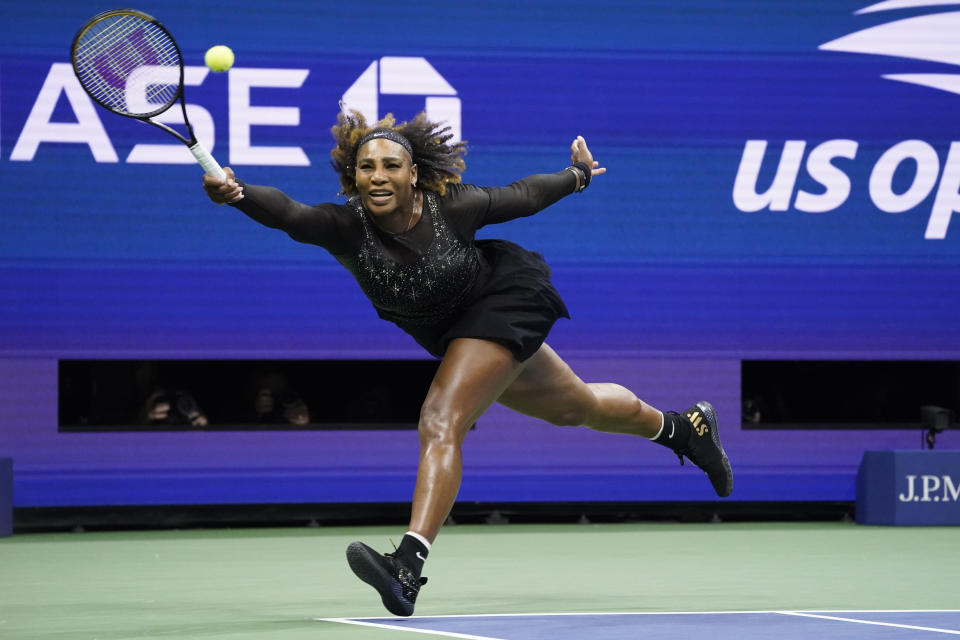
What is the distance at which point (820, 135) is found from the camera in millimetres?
9867

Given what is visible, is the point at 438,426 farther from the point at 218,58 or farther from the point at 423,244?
the point at 218,58

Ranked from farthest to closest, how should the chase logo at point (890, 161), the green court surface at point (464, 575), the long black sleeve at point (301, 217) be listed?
the chase logo at point (890, 161) → the green court surface at point (464, 575) → the long black sleeve at point (301, 217)

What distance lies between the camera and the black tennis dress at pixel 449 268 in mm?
5195

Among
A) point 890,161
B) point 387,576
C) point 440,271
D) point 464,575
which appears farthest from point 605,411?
point 890,161

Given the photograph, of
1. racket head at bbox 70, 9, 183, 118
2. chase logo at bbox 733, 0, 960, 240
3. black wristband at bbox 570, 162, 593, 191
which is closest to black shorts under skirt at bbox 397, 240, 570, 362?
black wristband at bbox 570, 162, 593, 191

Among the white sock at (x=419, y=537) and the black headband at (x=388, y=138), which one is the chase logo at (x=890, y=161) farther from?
the white sock at (x=419, y=537)

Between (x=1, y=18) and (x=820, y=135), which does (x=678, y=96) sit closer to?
(x=820, y=135)

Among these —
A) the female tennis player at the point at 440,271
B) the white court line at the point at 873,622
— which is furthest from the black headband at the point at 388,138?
the white court line at the point at 873,622

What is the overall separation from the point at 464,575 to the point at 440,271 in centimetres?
219

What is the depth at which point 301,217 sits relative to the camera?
16.3ft

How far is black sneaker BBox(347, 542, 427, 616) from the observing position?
457 centimetres

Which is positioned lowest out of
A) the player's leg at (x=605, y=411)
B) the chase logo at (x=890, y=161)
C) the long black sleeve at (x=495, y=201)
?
the player's leg at (x=605, y=411)

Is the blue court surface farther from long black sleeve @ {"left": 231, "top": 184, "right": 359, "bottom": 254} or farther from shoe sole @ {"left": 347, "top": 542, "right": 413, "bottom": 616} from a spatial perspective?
long black sleeve @ {"left": 231, "top": 184, "right": 359, "bottom": 254}

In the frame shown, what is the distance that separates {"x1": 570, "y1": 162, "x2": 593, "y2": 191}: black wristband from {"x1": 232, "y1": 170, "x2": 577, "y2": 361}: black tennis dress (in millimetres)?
155
